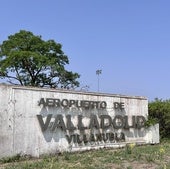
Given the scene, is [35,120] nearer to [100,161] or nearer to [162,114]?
[100,161]

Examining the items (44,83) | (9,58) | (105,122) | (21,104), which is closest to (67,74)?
(44,83)

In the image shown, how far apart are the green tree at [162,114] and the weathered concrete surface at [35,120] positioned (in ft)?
11.1

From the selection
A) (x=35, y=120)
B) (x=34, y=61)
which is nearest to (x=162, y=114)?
(x=35, y=120)

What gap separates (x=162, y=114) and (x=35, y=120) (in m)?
7.78

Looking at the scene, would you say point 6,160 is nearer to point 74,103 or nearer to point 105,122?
point 74,103

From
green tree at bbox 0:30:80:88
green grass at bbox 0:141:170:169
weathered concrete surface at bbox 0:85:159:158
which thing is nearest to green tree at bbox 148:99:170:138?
weathered concrete surface at bbox 0:85:159:158

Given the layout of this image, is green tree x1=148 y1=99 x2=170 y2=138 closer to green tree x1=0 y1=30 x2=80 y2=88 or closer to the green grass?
the green grass

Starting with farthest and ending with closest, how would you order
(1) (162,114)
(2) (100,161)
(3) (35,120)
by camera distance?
(1) (162,114) → (3) (35,120) → (2) (100,161)

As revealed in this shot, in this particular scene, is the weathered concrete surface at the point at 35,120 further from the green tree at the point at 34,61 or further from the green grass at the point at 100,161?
the green tree at the point at 34,61

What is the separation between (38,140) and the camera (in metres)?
13.8

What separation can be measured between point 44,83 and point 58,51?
12.6ft

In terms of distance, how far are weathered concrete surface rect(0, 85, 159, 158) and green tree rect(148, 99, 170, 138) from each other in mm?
3380

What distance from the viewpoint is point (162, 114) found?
1964 centimetres

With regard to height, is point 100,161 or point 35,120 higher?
point 35,120
